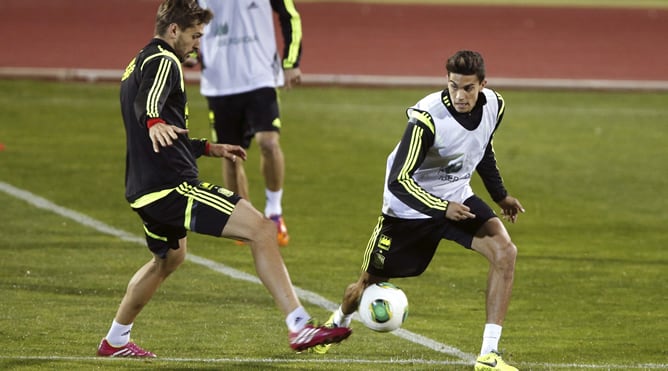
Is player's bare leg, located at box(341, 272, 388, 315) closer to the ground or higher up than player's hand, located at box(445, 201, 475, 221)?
closer to the ground

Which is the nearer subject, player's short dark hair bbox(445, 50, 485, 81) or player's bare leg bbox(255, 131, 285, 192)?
player's short dark hair bbox(445, 50, 485, 81)

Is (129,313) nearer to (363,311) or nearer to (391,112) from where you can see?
(363,311)

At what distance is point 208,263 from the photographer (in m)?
10.8

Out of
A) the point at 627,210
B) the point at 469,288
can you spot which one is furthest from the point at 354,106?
the point at 469,288

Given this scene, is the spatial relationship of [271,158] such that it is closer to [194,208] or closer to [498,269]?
[498,269]

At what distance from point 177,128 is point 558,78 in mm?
19360

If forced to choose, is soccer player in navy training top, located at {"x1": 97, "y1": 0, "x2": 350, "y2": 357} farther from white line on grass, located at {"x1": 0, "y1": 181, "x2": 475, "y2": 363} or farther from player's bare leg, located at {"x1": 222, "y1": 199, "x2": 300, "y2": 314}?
white line on grass, located at {"x1": 0, "y1": 181, "x2": 475, "y2": 363}

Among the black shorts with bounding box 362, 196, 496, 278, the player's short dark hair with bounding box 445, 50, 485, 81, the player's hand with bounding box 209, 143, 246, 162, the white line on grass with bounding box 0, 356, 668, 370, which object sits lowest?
the white line on grass with bounding box 0, 356, 668, 370

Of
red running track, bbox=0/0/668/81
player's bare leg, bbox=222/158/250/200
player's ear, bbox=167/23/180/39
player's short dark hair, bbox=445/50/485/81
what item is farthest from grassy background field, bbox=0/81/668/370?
red running track, bbox=0/0/668/81

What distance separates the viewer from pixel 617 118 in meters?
19.7

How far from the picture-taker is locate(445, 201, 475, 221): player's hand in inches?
279

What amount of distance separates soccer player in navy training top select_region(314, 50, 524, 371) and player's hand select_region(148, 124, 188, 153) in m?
1.27

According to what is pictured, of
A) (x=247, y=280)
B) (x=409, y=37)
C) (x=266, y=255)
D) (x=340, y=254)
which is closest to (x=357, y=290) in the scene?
(x=266, y=255)

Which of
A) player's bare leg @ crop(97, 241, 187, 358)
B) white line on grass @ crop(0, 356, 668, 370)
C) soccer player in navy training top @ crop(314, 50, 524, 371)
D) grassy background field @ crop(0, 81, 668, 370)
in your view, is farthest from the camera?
grassy background field @ crop(0, 81, 668, 370)
